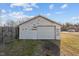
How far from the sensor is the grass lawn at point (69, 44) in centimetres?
218

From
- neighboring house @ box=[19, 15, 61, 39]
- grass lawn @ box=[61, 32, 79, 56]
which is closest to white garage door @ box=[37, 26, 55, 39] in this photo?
neighboring house @ box=[19, 15, 61, 39]

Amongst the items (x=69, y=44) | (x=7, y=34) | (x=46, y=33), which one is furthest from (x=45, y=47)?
(x=7, y=34)

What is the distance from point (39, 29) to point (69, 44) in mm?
390

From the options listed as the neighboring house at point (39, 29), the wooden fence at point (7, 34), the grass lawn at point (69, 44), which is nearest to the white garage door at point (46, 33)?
the neighboring house at point (39, 29)

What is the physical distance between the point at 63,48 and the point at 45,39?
0.24 m

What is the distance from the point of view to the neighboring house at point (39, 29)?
2170 mm

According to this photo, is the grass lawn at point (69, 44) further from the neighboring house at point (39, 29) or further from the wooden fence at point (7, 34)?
the wooden fence at point (7, 34)

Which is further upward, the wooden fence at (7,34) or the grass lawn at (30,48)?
the wooden fence at (7,34)

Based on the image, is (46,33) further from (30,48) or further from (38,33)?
(30,48)

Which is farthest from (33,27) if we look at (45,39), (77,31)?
(77,31)

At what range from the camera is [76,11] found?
86.4 inches

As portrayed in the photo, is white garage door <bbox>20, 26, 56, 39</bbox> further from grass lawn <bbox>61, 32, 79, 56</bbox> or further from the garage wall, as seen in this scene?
grass lawn <bbox>61, 32, 79, 56</bbox>

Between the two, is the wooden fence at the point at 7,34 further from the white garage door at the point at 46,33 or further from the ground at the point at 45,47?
the white garage door at the point at 46,33

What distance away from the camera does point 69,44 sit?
218cm
